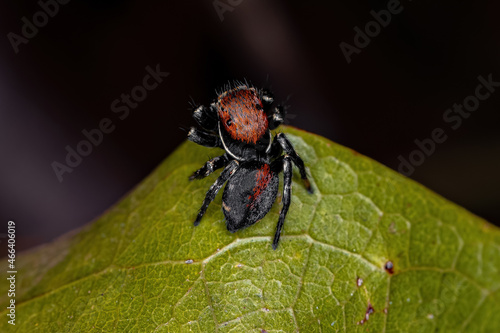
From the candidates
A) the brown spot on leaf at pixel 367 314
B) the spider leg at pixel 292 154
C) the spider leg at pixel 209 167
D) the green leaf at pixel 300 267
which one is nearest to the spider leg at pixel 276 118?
the spider leg at pixel 292 154

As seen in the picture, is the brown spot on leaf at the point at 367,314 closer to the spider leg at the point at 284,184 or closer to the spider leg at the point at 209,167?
the spider leg at the point at 284,184

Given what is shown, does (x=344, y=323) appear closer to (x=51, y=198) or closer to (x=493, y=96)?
→ (x=493, y=96)

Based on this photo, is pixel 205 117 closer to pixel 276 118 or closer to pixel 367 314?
pixel 276 118

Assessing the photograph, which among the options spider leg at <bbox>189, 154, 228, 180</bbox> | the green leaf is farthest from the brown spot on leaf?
spider leg at <bbox>189, 154, 228, 180</bbox>


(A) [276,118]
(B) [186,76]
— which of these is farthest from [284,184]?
(B) [186,76]

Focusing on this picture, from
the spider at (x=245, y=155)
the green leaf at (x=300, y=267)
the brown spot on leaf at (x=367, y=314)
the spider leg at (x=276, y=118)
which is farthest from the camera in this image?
the spider leg at (x=276, y=118)

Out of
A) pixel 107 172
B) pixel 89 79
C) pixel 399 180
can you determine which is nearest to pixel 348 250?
pixel 399 180
